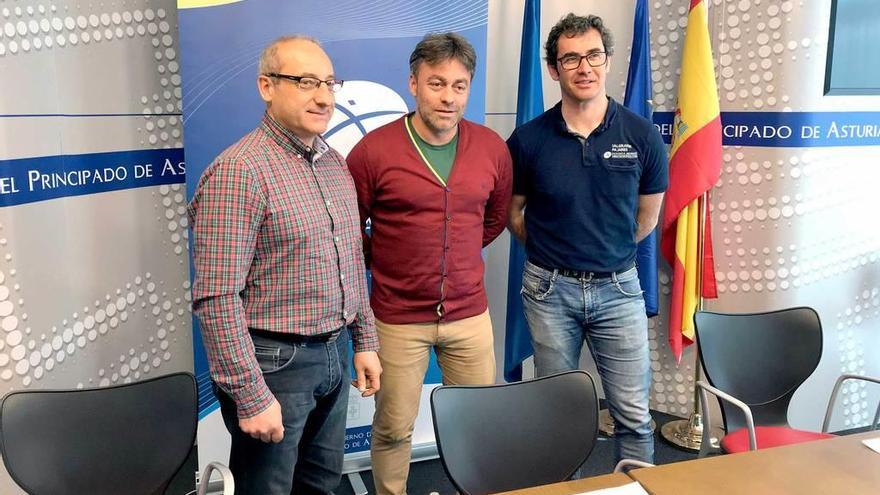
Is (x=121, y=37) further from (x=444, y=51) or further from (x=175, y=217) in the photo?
(x=444, y=51)

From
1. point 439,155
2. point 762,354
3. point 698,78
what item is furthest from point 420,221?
point 698,78

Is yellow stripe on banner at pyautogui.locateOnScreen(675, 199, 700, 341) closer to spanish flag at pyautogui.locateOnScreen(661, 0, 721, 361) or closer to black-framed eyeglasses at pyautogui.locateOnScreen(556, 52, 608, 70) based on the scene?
spanish flag at pyautogui.locateOnScreen(661, 0, 721, 361)

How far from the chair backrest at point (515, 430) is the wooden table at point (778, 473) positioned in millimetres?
355

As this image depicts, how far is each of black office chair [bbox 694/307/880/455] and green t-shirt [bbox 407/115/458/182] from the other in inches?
41.1

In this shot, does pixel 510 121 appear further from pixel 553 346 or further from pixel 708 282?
pixel 553 346

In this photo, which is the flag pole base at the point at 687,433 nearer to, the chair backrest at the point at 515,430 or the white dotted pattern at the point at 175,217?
the chair backrest at the point at 515,430

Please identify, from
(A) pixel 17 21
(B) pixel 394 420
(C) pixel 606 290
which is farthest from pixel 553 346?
(A) pixel 17 21

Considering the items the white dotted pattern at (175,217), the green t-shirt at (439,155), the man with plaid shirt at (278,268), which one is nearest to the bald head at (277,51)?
the man with plaid shirt at (278,268)

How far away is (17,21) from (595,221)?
2.02m

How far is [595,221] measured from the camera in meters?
2.19

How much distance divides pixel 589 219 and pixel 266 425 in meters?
1.22

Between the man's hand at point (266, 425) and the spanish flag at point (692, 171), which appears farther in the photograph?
the spanish flag at point (692, 171)

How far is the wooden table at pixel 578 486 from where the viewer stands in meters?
1.36

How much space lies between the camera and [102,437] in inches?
64.3
